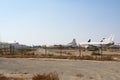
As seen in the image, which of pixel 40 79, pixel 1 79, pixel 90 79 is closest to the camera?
pixel 40 79

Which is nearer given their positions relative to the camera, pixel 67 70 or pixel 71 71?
pixel 71 71

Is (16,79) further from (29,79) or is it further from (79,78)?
(79,78)

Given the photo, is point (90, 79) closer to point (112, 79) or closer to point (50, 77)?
point (112, 79)

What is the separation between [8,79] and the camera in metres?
18.3

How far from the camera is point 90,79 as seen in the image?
1922cm

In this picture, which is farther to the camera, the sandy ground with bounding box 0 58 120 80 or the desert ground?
the desert ground

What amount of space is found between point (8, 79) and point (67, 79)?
3779 millimetres

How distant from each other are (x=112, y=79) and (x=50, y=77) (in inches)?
190

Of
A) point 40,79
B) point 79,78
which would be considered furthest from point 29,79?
point 79,78

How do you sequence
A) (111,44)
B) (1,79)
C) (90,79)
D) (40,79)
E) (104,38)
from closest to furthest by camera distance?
(40,79) → (1,79) → (90,79) → (111,44) → (104,38)

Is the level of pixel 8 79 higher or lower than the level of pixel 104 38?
lower

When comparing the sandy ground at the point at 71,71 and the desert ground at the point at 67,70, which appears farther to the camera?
the desert ground at the point at 67,70

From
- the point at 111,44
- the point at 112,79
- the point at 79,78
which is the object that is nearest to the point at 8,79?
the point at 79,78

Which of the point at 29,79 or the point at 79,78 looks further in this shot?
the point at 79,78
